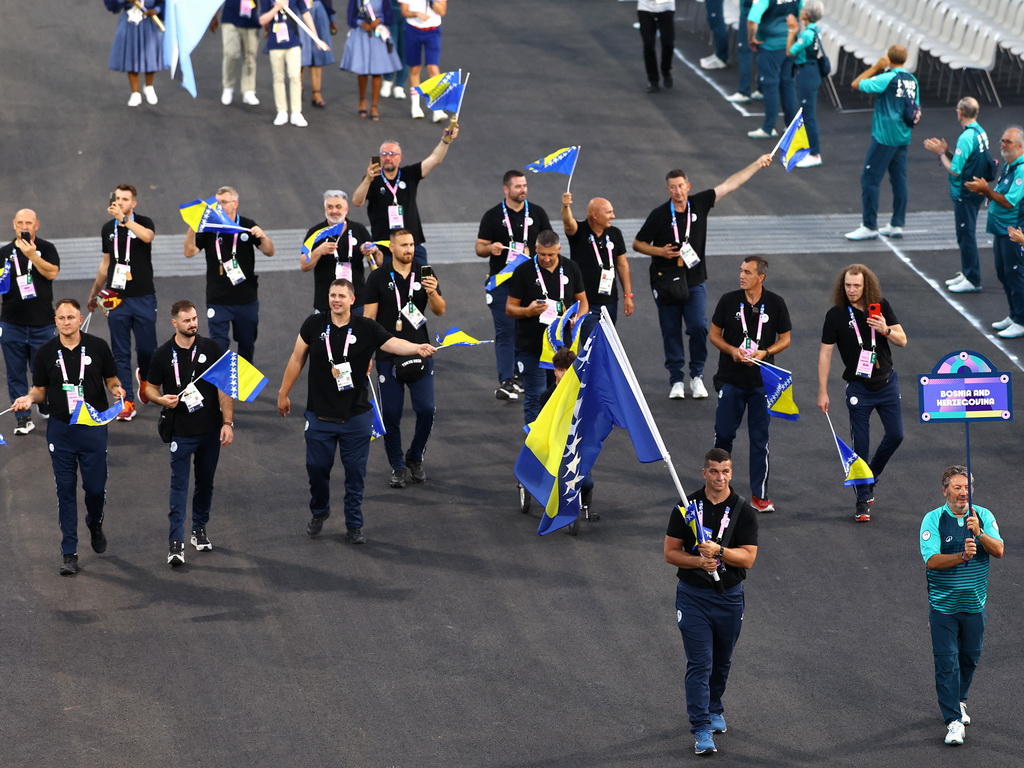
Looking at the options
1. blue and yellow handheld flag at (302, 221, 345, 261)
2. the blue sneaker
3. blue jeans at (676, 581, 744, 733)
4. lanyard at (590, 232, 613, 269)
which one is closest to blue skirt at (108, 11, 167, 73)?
blue and yellow handheld flag at (302, 221, 345, 261)

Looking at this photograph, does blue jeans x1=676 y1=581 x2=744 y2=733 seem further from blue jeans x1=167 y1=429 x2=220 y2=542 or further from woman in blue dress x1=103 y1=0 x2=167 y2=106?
woman in blue dress x1=103 y1=0 x2=167 y2=106

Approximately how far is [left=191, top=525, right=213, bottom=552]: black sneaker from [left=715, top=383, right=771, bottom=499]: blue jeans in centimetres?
392

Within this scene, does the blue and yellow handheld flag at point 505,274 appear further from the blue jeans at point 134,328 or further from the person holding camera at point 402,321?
the blue jeans at point 134,328

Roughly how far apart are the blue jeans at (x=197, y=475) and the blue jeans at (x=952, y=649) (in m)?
5.10

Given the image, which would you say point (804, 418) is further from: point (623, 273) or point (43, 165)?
point (43, 165)

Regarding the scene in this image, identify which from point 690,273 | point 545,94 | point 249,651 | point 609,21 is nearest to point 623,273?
point 690,273

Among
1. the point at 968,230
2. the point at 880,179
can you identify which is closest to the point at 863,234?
the point at 880,179

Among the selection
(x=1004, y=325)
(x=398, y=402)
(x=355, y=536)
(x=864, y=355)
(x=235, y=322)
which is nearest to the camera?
(x=355, y=536)

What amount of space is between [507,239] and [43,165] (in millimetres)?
7840

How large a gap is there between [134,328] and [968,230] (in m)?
8.15

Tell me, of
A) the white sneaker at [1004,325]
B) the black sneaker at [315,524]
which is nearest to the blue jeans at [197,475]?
the black sneaker at [315,524]

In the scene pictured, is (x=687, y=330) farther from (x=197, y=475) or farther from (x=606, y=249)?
(x=197, y=475)

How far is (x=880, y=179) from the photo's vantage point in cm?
1673

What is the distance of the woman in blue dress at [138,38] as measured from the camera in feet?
63.8
